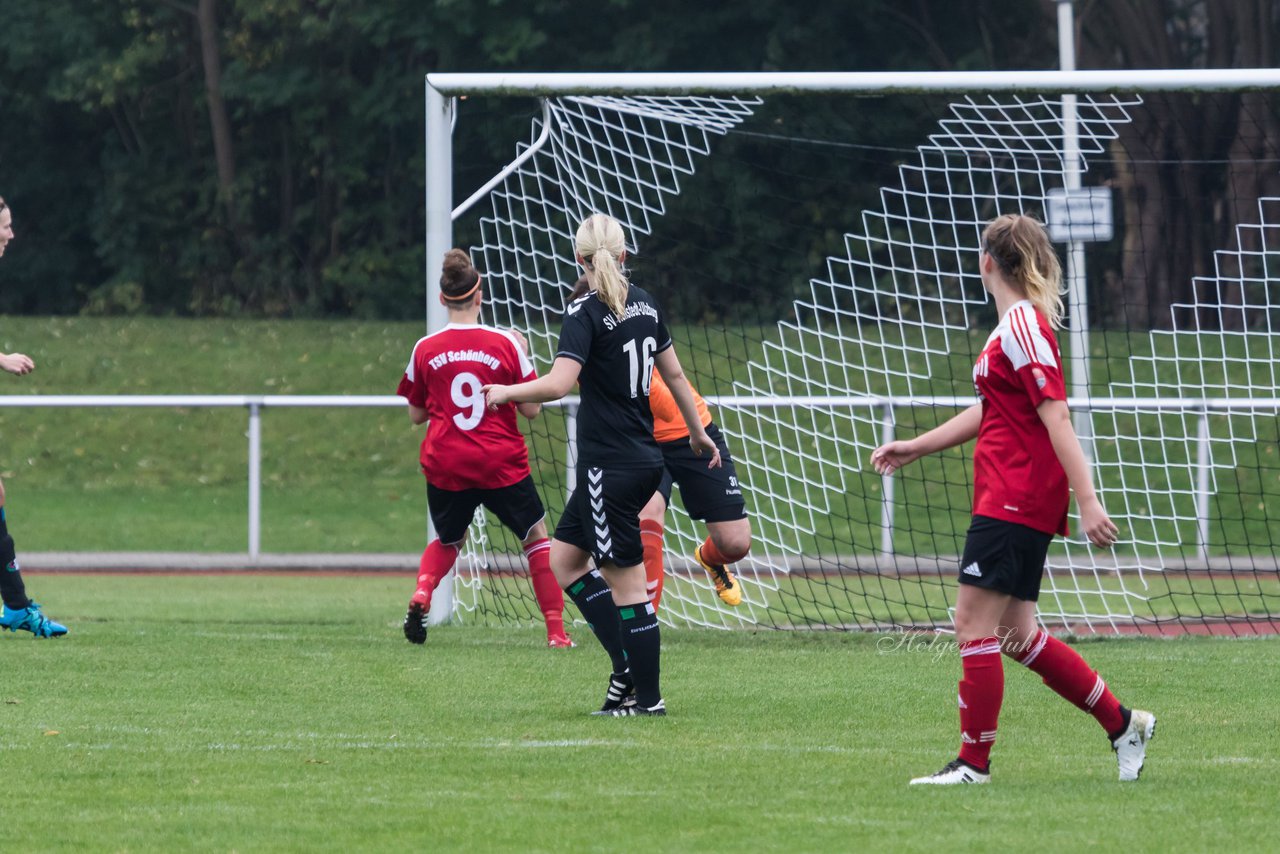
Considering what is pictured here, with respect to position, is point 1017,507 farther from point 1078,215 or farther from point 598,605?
point 1078,215

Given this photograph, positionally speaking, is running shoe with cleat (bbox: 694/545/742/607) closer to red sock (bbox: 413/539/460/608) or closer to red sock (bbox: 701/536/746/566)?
red sock (bbox: 701/536/746/566)

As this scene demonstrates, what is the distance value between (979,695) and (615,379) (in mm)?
1973

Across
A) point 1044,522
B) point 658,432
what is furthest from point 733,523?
point 1044,522

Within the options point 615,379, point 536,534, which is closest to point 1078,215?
point 536,534

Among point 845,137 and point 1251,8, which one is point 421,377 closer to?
point 845,137

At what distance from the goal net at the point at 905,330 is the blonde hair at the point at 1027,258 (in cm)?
416

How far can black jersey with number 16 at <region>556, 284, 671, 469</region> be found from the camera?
6730mm

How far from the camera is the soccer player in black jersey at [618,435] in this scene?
6727 millimetres

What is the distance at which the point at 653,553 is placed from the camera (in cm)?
922

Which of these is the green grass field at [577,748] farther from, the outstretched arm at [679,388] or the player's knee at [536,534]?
the outstretched arm at [679,388]

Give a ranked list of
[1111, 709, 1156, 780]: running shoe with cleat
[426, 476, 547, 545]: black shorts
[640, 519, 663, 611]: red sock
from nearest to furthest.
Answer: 1. [1111, 709, 1156, 780]: running shoe with cleat
2. [426, 476, 547, 545]: black shorts
3. [640, 519, 663, 611]: red sock

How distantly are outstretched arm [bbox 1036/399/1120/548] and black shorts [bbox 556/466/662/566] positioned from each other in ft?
6.32

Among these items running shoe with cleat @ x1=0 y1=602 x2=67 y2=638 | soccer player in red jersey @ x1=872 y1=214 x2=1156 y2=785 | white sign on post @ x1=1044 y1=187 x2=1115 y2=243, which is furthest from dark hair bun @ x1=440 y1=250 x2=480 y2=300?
white sign on post @ x1=1044 y1=187 x2=1115 y2=243

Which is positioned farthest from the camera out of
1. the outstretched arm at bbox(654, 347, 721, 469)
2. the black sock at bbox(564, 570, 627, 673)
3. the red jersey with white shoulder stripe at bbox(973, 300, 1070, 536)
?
the black sock at bbox(564, 570, 627, 673)
